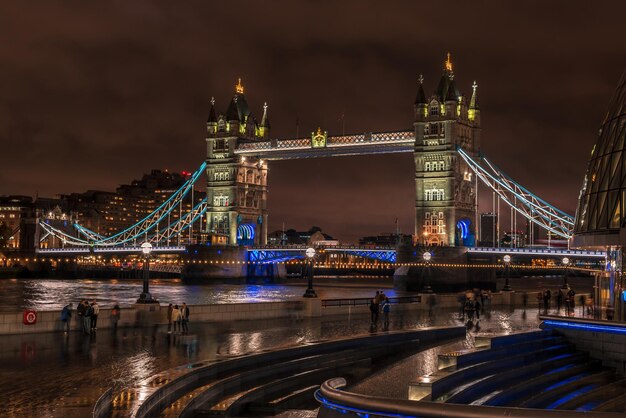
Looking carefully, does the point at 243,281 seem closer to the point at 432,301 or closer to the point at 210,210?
the point at 210,210

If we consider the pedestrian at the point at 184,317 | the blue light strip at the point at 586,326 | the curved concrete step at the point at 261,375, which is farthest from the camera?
the pedestrian at the point at 184,317

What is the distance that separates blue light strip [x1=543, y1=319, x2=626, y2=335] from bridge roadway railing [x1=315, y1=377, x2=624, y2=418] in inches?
495

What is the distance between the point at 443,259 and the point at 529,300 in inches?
1792

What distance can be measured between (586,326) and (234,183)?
9329 cm

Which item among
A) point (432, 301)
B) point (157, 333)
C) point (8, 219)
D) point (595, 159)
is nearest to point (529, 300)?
point (432, 301)

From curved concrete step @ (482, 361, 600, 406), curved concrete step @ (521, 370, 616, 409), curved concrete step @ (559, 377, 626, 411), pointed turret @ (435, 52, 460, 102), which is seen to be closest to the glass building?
curved concrete step @ (521, 370, 616, 409)

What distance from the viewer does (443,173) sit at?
99062 mm

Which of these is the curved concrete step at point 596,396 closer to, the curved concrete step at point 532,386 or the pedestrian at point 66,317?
the curved concrete step at point 532,386

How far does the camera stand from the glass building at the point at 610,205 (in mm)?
27859

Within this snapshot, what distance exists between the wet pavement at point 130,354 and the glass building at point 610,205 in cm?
335

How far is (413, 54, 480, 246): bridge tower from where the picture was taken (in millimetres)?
98688

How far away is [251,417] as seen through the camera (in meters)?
17.4

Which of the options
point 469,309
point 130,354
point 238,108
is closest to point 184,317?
point 130,354

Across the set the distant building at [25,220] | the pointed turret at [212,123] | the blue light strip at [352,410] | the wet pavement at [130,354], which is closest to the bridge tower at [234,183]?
the pointed turret at [212,123]
